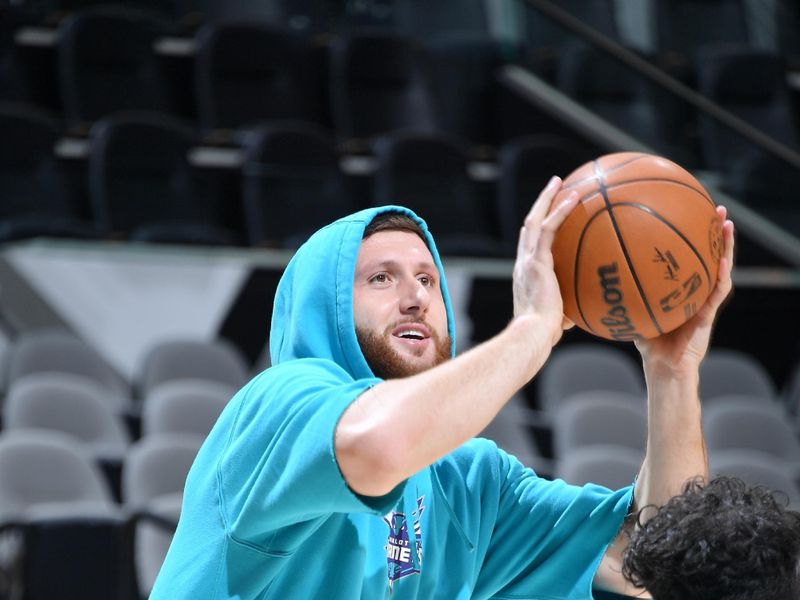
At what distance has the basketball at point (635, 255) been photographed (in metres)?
1.97

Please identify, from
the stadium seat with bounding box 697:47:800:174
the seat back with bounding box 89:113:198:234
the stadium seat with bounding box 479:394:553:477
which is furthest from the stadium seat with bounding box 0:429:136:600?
the stadium seat with bounding box 697:47:800:174

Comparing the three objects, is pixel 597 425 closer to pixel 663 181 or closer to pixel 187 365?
pixel 187 365

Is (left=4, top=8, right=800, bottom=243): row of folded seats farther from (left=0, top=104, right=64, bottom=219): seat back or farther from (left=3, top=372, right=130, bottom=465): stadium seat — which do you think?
(left=3, top=372, right=130, bottom=465): stadium seat

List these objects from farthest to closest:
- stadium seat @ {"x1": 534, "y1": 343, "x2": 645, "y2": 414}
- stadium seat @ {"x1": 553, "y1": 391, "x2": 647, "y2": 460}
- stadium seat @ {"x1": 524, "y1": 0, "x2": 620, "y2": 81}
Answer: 1. stadium seat @ {"x1": 524, "y1": 0, "x2": 620, "y2": 81}
2. stadium seat @ {"x1": 534, "y1": 343, "x2": 645, "y2": 414}
3. stadium seat @ {"x1": 553, "y1": 391, "x2": 647, "y2": 460}

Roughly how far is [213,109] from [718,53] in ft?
9.85

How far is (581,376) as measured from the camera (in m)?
6.32

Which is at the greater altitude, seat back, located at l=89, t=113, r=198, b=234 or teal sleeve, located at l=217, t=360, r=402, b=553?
teal sleeve, located at l=217, t=360, r=402, b=553

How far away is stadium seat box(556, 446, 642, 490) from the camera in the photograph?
4.98m

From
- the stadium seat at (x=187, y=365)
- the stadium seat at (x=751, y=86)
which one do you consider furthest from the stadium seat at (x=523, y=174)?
the stadium seat at (x=187, y=365)

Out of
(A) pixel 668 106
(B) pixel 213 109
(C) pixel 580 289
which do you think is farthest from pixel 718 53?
(C) pixel 580 289

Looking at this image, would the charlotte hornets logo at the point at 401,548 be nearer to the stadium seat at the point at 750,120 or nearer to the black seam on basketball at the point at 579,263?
the black seam on basketball at the point at 579,263

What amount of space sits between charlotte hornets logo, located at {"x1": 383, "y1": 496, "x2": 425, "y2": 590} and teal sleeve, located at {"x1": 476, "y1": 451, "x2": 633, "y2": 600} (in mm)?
203

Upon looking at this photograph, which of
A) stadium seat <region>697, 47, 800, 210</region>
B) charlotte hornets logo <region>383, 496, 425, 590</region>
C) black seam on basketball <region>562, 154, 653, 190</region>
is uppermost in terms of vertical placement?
black seam on basketball <region>562, 154, 653, 190</region>

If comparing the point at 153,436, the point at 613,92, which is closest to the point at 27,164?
the point at 153,436
